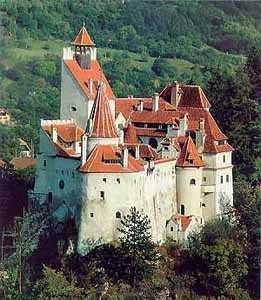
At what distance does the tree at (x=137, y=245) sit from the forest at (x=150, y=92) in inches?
1.7

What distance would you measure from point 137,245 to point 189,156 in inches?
105

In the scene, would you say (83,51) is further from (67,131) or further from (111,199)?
(111,199)

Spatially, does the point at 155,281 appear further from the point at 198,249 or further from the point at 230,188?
the point at 230,188

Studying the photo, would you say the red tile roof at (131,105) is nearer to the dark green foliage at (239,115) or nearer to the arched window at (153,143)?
the arched window at (153,143)

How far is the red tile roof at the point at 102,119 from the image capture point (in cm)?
2564

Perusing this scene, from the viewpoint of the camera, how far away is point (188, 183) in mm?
27328

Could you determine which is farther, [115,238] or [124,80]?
[124,80]

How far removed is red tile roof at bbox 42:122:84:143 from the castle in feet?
0.07

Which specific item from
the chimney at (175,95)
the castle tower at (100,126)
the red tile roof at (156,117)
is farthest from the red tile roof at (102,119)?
the chimney at (175,95)

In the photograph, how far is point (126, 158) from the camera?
2533 centimetres

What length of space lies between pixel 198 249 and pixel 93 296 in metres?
2.55

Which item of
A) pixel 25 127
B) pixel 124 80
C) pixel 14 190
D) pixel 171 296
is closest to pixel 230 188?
pixel 171 296

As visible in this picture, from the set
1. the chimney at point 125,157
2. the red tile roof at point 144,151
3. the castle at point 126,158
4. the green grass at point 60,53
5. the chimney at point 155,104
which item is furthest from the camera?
the green grass at point 60,53

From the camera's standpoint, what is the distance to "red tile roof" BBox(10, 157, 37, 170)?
36375mm
